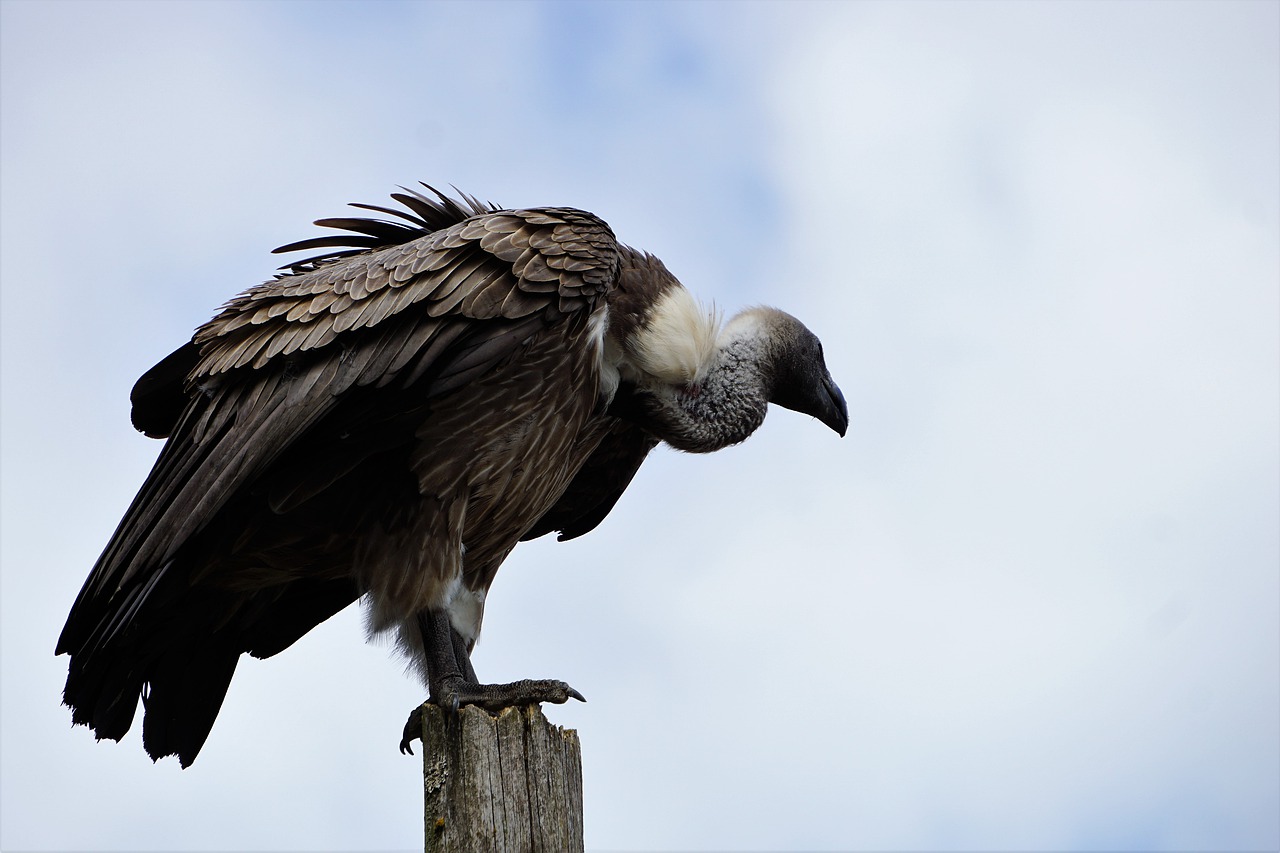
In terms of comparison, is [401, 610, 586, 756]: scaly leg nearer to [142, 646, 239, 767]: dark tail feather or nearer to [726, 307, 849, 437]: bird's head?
[142, 646, 239, 767]: dark tail feather

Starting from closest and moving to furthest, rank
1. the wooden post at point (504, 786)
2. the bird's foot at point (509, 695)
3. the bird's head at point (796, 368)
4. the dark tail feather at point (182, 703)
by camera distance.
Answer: the wooden post at point (504, 786)
the bird's foot at point (509, 695)
the dark tail feather at point (182, 703)
the bird's head at point (796, 368)

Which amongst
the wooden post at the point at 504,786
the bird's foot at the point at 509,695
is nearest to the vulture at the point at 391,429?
the bird's foot at the point at 509,695

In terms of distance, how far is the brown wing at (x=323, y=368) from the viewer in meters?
5.27

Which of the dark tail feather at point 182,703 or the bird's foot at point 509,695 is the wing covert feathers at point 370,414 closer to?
the dark tail feather at point 182,703

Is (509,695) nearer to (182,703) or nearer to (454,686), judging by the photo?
(454,686)

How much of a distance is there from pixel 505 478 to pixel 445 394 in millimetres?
496

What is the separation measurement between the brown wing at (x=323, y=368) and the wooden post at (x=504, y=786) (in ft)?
4.05

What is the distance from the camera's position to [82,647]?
5613mm

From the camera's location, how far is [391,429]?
5410 millimetres

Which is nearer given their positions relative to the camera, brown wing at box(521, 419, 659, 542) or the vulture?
the vulture

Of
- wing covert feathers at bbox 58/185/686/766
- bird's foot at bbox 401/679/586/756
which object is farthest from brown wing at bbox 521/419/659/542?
bird's foot at bbox 401/679/586/756

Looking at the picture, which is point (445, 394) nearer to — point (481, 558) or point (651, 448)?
point (481, 558)

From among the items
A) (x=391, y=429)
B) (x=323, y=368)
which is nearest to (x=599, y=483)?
(x=391, y=429)

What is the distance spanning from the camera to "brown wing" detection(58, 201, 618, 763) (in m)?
5.27
